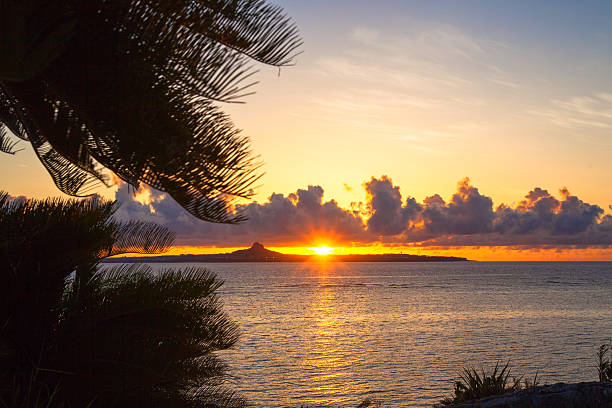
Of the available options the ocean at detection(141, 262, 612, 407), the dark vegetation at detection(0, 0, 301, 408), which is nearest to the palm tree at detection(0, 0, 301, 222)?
the dark vegetation at detection(0, 0, 301, 408)

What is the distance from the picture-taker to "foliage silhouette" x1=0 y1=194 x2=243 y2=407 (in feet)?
19.4

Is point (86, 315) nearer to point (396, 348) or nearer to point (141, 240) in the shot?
point (141, 240)

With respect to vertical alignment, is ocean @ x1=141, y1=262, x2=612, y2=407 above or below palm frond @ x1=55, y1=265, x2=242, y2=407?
below

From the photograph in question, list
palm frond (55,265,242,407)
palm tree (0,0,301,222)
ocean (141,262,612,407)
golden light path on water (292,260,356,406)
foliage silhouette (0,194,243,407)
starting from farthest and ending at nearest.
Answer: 1. ocean (141,262,612,407)
2. golden light path on water (292,260,356,406)
3. palm frond (55,265,242,407)
4. foliage silhouette (0,194,243,407)
5. palm tree (0,0,301,222)

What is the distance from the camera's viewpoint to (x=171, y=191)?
3.90 meters

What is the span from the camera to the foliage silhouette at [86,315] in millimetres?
5902

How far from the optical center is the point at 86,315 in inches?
243

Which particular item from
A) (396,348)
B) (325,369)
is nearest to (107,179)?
(325,369)

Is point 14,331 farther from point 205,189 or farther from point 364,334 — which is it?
point 364,334

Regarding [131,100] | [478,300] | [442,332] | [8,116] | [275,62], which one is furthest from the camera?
[478,300]

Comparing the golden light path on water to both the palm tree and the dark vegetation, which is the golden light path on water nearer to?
the dark vegetation

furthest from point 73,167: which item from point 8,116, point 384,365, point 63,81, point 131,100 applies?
point 384,365

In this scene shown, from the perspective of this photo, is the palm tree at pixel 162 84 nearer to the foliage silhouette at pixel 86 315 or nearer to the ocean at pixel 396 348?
the foliage silhouette at pixel 86 315

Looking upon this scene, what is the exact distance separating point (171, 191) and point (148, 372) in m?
3.02
